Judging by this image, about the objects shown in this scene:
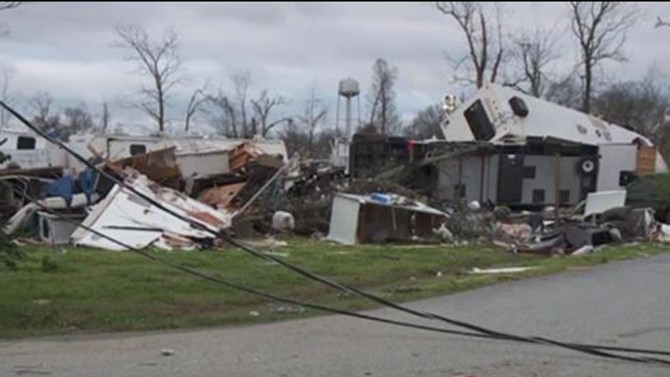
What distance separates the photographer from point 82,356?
8250 mm

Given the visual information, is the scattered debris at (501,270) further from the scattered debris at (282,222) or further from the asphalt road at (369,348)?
the scattered debris at (282,222)

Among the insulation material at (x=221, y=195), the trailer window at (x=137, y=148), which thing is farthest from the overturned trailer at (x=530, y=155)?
the trailer window at (x=137, y=148)

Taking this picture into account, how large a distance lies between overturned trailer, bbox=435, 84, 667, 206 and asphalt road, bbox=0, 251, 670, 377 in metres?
17.3

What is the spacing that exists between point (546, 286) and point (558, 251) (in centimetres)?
790

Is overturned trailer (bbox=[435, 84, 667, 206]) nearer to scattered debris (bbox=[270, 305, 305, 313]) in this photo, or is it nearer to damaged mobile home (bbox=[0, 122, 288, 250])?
damaged mobile home (bbox=[0, 122, 288, 250])

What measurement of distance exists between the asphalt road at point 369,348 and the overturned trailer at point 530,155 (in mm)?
17317

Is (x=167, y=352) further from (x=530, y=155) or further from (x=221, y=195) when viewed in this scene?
(x=530, y=155)

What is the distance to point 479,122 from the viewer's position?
3189 cm

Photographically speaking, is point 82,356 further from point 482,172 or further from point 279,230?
point 482,172

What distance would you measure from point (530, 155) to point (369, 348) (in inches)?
899

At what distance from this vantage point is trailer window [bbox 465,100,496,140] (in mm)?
31547

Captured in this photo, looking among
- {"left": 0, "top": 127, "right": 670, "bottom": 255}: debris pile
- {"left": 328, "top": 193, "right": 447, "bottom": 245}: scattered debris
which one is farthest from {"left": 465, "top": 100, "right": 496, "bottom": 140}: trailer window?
{"left": 328, "top": 193, "right": 447, "bottom": 245}: scattered debris

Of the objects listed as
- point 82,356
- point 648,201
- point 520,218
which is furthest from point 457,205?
point 82,356

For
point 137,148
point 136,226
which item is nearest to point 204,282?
point 136,226
